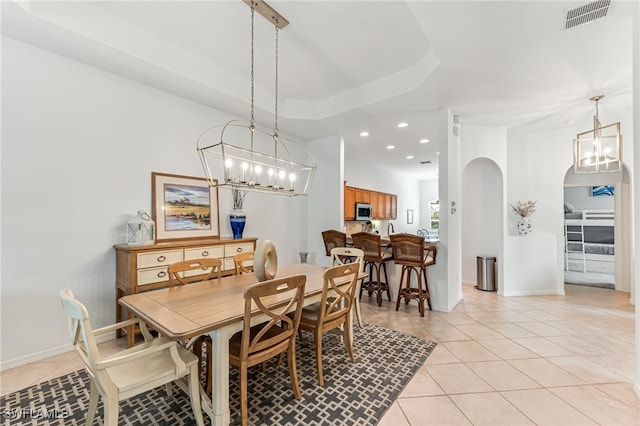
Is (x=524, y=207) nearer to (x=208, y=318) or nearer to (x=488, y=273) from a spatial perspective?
(x=488, y=273)

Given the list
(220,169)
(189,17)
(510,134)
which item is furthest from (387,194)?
(189,17)

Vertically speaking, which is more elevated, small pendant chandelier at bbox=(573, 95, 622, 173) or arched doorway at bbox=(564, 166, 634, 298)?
small pendant chandelier at bbox=(573, 95, 622, 173)

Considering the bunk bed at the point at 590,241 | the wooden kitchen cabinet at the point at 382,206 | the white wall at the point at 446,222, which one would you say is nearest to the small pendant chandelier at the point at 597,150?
the white wall at the point at 446,222

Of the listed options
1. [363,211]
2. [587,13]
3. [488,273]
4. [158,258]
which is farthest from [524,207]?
[158,258]

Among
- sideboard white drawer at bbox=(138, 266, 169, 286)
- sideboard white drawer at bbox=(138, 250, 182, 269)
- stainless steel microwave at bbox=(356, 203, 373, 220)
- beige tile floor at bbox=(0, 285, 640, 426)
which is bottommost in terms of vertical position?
beige tile floor at bbox=(0, 285, 640, 426)

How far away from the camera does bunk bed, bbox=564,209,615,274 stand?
6305mm

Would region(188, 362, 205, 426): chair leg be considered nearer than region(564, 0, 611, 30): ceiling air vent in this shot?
Yes

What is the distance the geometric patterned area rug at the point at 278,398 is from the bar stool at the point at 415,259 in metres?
1.25

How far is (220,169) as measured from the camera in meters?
3.95

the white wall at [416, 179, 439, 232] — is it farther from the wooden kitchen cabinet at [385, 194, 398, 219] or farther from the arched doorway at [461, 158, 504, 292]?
the arched doorway at [461, 158, 504, 292]

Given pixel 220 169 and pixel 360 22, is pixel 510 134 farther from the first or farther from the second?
pixel 220 169

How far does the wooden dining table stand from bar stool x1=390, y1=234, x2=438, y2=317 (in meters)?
1.99

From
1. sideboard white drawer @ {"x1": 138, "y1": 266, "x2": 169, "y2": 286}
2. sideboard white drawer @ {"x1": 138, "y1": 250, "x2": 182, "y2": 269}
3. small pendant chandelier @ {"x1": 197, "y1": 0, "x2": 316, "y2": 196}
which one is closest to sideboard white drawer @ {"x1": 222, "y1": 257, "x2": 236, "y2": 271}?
sideboard white drawer @ {"x1": 138, "y1": 250, "x2": 182, "y2": 269}

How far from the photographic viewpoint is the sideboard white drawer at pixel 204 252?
3.05 metres
